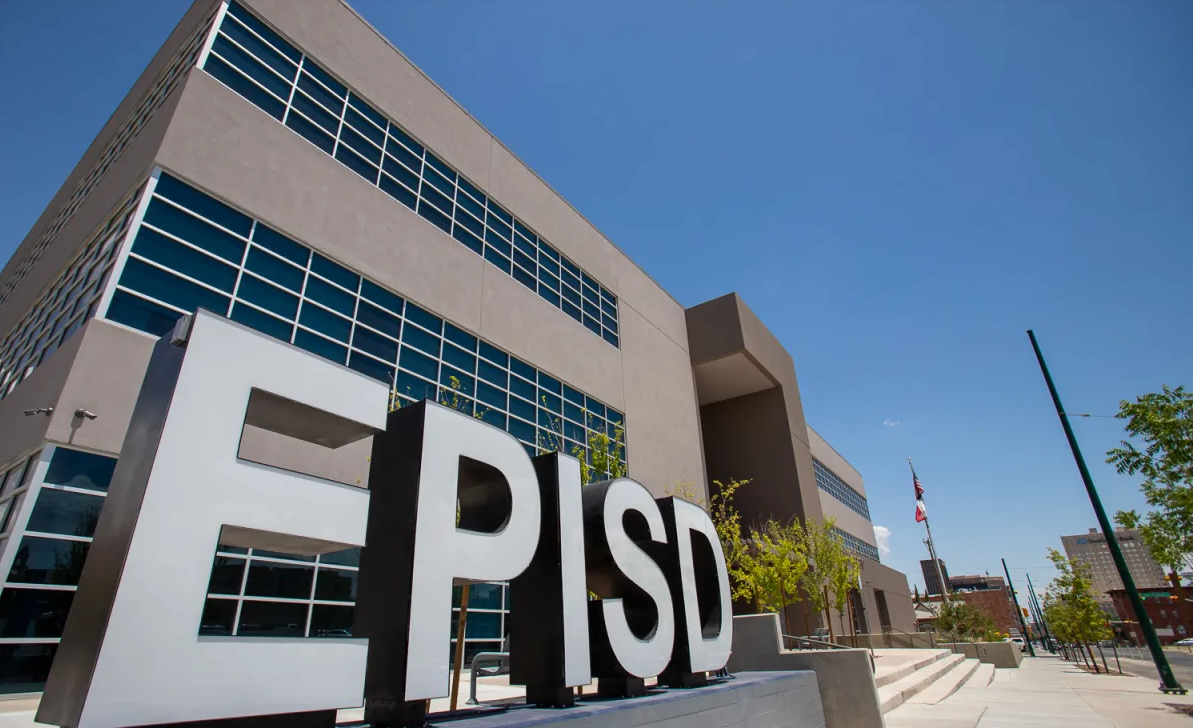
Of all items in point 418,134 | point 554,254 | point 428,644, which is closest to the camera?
point 428,644

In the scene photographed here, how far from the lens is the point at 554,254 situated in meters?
21.6

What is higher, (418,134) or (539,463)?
(418,134)

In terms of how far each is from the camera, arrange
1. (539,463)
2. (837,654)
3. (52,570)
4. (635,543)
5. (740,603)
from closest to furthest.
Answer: (539,463) < (635,543) < (52,570) < (837,654) < (740,603)

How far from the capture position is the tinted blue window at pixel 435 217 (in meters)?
16.4

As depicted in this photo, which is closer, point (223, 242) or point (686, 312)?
point (223, 242)

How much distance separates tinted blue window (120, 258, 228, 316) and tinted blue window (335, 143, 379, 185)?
208 inches

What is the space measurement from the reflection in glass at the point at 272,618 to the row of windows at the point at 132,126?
35.3 ft

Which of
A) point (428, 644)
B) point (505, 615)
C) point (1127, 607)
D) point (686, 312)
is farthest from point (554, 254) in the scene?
point (1127, 607)

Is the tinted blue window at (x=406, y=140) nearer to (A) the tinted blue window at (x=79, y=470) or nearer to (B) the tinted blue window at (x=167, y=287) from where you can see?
(B) the tinted blue window at (x=167, y=287)

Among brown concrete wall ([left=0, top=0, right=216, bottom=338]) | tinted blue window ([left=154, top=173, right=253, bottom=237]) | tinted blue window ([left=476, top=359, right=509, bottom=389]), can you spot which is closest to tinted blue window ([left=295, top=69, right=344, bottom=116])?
brown concrete wall ([left=0, top=0, right=216, bottom=338])

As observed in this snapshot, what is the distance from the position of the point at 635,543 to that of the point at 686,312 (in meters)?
24.1

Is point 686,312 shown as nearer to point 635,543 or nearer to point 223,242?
point 223,242

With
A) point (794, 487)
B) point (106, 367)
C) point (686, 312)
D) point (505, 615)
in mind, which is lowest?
point (505, 615)

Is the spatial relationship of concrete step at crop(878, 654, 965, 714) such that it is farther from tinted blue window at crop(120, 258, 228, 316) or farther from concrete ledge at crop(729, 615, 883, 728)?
tinted blue window at crop(120, 258, 228, 316)
